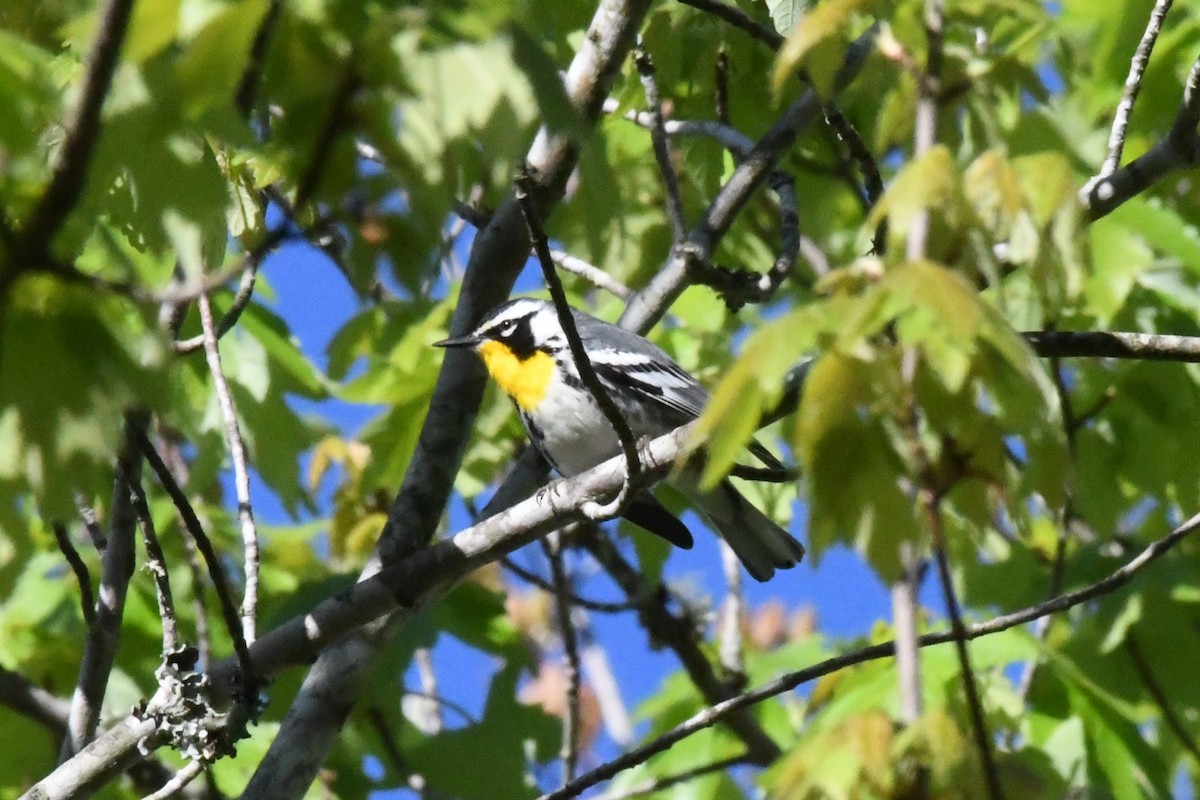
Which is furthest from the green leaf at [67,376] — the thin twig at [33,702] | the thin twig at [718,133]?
the thin twig at [33,702]

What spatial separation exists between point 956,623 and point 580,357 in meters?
1.24

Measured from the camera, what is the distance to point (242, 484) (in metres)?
3.18

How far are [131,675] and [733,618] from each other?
2.23 metres

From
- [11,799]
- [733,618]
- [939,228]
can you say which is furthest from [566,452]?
[939,228]

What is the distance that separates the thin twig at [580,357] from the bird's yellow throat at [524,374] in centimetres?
185

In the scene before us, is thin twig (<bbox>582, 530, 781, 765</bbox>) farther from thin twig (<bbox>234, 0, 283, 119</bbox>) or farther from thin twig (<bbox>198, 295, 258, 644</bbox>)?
thin twig (<bbox>234, 0, 283, 119</bbox>)

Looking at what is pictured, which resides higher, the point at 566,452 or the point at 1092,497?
the point at 566,452

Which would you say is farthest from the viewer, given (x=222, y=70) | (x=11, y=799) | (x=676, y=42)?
(x=11, y=799)

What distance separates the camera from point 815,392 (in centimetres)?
144

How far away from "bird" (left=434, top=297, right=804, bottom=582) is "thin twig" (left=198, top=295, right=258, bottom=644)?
1.37m

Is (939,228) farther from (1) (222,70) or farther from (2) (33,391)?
(2) (33,391)

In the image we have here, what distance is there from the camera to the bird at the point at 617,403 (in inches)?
181

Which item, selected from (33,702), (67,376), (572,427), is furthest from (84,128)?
(572,427)

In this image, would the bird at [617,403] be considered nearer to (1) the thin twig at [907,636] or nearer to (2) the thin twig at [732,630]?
(2) the thin twig at [732,630]
